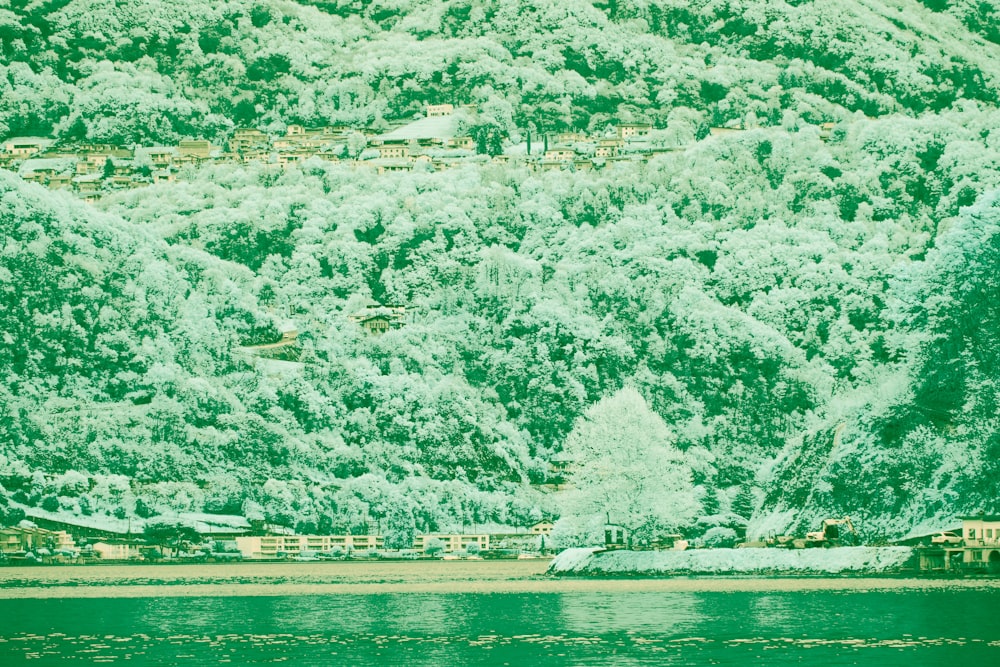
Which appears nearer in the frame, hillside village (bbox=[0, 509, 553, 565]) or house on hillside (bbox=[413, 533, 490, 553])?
hillside village (bbox=[0, 509, 553, 565])

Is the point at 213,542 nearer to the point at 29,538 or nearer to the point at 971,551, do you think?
the point at 29,538

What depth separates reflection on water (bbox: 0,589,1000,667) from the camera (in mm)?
53438

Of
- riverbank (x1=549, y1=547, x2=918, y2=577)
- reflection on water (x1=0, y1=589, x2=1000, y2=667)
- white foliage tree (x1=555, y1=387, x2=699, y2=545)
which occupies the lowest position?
reflection on water (x1=0, y1=589, x2=1000, y2=667)

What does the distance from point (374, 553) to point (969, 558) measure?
7188 cm

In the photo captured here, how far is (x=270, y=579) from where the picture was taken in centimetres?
10969

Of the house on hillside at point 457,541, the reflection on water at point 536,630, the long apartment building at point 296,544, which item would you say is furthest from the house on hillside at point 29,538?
the reflection on water at point 536,630

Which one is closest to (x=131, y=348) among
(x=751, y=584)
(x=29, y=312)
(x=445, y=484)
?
(x=29, y=312)

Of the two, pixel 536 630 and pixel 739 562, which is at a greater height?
pixel 739 562

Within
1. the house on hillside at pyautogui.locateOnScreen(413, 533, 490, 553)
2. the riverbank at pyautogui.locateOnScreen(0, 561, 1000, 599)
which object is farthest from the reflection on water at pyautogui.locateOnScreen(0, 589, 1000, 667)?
the house on hillside at pyautogui.locateOnScreen(413, 533, 490, 553)

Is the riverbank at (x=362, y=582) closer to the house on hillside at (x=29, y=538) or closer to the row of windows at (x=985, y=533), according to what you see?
the row of windows at (x=985, y=533)

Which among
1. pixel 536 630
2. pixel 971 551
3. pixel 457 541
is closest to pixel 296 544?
pixel 457 541

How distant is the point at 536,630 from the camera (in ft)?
207

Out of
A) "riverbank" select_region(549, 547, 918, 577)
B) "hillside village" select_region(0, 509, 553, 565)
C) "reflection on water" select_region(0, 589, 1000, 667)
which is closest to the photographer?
"reflection on water" select_region(0, 589, 1000, 667)

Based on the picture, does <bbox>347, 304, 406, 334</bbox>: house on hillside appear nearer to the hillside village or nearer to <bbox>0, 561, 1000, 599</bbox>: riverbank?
the hillside village
